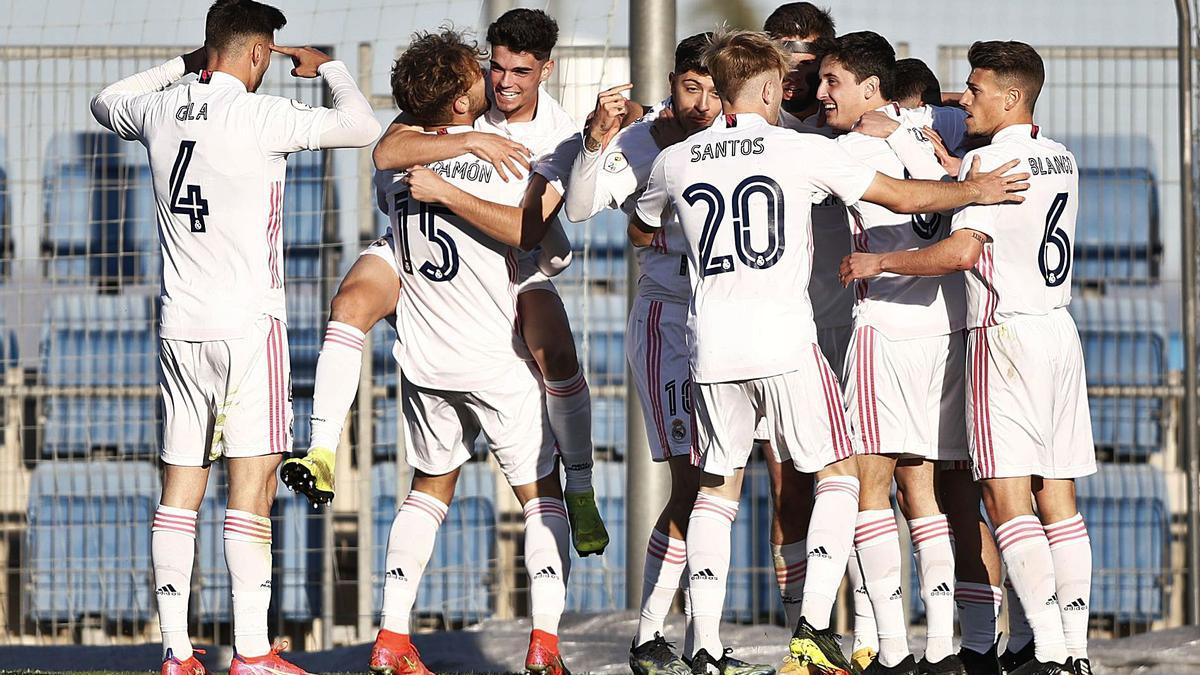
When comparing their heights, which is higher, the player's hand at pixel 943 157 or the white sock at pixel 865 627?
the player's hand at pixel 943 157

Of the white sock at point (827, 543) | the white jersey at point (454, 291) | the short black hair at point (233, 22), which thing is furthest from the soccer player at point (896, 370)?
the short black hair at point (233, 22)

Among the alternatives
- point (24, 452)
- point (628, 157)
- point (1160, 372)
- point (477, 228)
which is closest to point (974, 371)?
point (628, 157)

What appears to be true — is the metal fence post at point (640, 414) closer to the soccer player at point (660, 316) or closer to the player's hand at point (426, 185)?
the soccer player at point (660, 316)

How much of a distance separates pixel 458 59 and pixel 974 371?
221 centimetres

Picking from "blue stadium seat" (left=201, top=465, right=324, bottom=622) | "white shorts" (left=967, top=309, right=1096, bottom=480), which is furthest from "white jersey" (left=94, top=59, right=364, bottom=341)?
"blue stadium seat" (left=201, top=465, right=324, bottom=622)

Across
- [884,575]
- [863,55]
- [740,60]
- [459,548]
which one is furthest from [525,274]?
[459,548]

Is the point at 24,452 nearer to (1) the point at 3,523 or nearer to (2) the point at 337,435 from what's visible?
(1) the point at 3,523

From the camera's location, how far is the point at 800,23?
6.69m

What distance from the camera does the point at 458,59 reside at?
19.9 feet

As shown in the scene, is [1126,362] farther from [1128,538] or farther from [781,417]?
[781,417]

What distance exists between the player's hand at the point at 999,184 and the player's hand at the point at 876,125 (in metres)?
0.41

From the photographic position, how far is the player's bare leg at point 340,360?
5.70 metres

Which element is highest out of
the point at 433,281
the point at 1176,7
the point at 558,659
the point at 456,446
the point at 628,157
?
the point at 1176,7

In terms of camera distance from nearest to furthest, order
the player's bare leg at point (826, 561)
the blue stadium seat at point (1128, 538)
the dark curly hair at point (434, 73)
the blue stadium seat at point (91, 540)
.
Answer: the player's bare leg at point (826, 561) < the dark curly hair at point (434, 73) < the blue stadium seat at point (1128, 538) < the blue stadium seat at point (91, 540)
